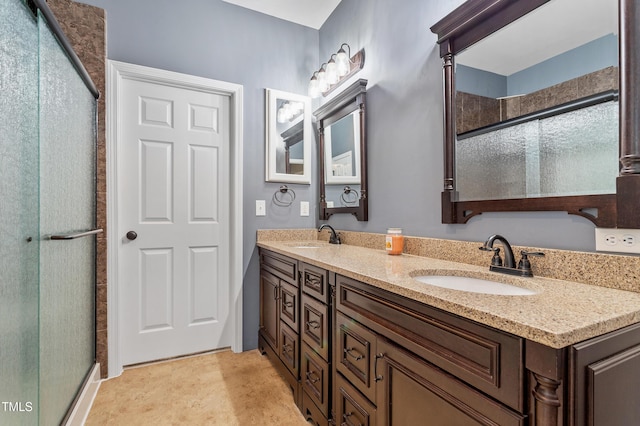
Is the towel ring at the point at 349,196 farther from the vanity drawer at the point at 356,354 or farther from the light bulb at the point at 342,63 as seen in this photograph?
the vanity drawer at the point at 356,354

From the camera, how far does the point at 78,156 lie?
170 cm

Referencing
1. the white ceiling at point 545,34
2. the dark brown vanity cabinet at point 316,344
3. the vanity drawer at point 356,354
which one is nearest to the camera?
the white ceiling at point 545,34

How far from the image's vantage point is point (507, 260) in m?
1.18

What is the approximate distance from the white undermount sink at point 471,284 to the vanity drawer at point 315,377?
1.99ft

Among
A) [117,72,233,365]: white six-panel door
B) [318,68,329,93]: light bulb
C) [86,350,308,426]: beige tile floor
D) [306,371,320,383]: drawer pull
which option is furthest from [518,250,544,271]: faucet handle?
[117,72,233,365]: white six-panel door

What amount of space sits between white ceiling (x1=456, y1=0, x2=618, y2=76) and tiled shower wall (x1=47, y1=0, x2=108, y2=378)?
2166mm

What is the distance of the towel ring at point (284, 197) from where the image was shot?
258cm

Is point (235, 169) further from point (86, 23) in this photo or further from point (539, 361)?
point (539, 361)

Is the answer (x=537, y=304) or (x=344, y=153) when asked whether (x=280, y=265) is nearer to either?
(x=344, y=153)

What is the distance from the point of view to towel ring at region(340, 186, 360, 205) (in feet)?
7.24

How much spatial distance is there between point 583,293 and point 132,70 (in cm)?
262

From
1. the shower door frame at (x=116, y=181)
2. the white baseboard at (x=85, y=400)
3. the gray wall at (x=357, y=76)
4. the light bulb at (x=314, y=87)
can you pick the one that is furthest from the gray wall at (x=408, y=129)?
the white baseboard at (x=85, y=400)

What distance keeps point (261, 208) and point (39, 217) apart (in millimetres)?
1442

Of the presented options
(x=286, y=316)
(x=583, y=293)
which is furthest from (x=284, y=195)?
(x=583, y=293)
